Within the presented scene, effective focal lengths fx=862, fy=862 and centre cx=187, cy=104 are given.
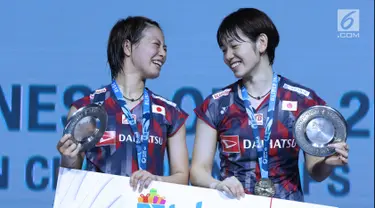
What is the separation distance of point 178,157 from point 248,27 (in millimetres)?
601

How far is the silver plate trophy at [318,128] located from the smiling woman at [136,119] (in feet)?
1.86

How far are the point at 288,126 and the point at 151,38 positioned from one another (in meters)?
0.69

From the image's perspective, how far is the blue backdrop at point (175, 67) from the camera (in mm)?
4688

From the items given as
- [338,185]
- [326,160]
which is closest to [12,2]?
[338,185]

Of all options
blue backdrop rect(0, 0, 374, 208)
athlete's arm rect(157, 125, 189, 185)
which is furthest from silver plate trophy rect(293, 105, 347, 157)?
blue backdrop rect(0, 0, 374, 208)

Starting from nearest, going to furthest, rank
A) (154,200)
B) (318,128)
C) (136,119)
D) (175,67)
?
(318,128), (154,200), (136,119), (175,67)

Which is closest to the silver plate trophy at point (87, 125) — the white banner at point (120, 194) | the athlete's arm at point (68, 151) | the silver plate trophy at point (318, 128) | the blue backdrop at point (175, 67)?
the athlete's arm at point (68, 151)

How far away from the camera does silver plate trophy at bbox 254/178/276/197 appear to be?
10.6 ft

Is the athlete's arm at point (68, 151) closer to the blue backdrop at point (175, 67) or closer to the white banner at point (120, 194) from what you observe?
the white banner at point (120, 194)

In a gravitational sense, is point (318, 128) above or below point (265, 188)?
above

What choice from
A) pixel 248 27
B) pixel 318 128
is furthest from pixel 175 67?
pixel 318 128

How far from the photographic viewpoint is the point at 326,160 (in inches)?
126

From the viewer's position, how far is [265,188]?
10.6 ft

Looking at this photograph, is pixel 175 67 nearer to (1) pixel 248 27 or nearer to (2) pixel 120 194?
(1) pixel 248 27
